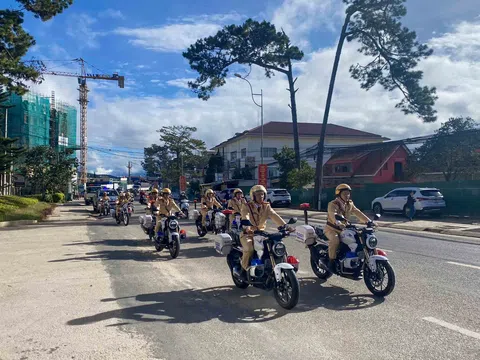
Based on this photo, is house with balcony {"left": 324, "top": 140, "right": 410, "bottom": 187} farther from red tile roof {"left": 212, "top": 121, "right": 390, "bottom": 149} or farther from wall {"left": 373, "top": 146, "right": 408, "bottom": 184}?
red tile roof {"left": 212, "top": 121, "right": 390, "bottom": 149}

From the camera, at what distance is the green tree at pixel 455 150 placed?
112ft

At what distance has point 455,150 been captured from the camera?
34.8 m

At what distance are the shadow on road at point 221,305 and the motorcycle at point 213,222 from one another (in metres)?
5.92

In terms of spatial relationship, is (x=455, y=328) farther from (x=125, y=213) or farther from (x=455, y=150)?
(x=455, y=150)

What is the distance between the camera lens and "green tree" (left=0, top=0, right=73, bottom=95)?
19.2 meters

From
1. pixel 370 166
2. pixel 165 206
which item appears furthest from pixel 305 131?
pixel 165 206

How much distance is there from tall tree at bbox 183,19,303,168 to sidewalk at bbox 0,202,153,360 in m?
23.3

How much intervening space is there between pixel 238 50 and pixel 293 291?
29464 millimetres

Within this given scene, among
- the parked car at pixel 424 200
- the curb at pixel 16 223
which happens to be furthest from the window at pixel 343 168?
the curb at pixel 16 223

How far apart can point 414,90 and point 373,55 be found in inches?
161

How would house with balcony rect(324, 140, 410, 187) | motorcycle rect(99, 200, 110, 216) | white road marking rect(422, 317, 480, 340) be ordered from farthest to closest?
house with balcony rect(324, 140, 410, 187)
motorcycle rect(99, 200, 110, 216)
white road marking rect(422, 317, 480, 340)

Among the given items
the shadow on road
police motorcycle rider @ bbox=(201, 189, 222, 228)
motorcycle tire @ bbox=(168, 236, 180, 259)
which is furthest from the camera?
police motorcycle rider @ bbox=(201, 189, 222, 228)

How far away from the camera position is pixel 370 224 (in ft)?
24.4

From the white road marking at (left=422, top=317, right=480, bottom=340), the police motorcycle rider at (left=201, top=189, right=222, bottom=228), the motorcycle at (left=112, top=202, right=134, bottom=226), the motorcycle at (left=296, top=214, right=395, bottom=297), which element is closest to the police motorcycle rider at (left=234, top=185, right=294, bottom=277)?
the motorcycle at (left=296, top=214, right=395, bottom=297)
